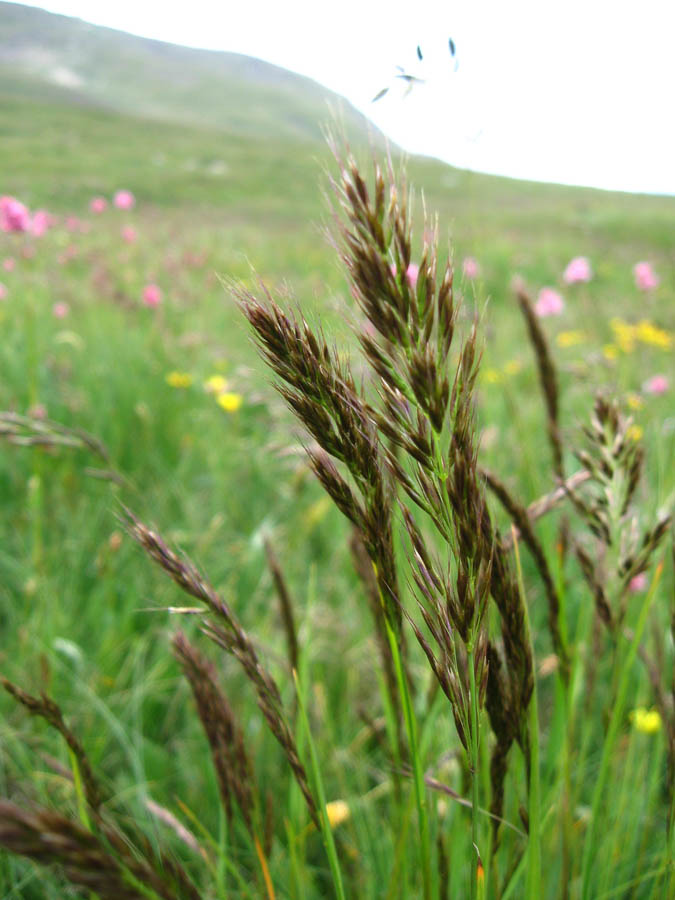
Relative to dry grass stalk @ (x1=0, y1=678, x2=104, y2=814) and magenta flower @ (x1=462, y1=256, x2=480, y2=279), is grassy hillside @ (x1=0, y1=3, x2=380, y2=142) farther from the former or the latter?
dry grass stalk @ (x1=0, y1=678, x2=104, y2=814)

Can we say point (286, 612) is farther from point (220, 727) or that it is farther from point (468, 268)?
point (468, 268)

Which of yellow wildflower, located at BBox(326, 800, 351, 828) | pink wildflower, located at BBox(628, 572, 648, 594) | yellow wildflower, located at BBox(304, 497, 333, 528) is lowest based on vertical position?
yellow wildflower, located at BBox(326, 800, 351, 828)

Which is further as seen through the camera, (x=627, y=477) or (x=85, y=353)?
(x=85, y=353)

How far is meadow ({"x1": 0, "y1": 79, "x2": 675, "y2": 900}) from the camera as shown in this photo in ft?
2.21

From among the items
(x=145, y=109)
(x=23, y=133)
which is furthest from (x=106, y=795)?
(x=145, y=109)

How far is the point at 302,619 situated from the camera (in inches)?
69.1

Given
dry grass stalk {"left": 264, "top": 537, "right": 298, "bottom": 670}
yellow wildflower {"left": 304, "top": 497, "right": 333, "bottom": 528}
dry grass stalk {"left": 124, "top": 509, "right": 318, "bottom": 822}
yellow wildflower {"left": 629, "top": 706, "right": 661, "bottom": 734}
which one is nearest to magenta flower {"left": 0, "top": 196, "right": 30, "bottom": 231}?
yellow wildflower {"left": 304, "top": 497, "right": 333, "bottom": 528}

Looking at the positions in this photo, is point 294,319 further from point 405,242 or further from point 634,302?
point 634,302

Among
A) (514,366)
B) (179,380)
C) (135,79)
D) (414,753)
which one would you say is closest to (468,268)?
(414,753)

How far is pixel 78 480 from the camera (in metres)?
2.28

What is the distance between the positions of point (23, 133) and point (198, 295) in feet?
135

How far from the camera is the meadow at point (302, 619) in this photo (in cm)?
67

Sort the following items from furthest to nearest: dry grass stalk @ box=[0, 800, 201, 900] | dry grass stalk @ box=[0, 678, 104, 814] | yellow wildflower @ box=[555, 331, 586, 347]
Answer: yellow wildflower @ box=[555, 331, 586, 347] → dry grass stalk @ box=[0, 678, 104, 814] → dry grass stalk @ box=[0, 800, 201, 900]

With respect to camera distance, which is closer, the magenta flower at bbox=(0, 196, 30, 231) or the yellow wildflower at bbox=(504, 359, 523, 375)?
the magenta flower at bbox=(0, 196, 30, 231)
